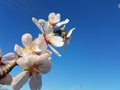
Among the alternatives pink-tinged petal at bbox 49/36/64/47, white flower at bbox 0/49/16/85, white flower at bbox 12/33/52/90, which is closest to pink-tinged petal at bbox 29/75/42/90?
white flower at bbox 12/33/52/90

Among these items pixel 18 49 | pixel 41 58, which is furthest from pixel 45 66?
pixel 18 49

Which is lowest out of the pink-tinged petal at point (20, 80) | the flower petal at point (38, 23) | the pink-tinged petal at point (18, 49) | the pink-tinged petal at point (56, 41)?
the pink-tinged petal at point (20, 80)

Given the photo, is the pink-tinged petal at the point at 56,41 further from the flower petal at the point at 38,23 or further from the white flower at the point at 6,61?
the white flower at the point at 6,61

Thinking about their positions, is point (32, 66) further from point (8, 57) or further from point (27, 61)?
point (8, 57)

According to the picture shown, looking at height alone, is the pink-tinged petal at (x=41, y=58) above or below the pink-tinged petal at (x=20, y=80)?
above

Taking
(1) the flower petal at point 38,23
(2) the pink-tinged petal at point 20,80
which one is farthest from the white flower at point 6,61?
(1) the flower petal at point 38,23

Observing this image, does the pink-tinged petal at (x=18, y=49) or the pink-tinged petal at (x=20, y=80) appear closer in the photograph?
the pink-tinged petal at (x=20, y=80)

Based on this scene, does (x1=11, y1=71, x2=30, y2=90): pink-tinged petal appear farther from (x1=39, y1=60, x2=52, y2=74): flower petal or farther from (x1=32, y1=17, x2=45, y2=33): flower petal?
(x1=32, y1=17, x2=45, y2=33): flower petal
